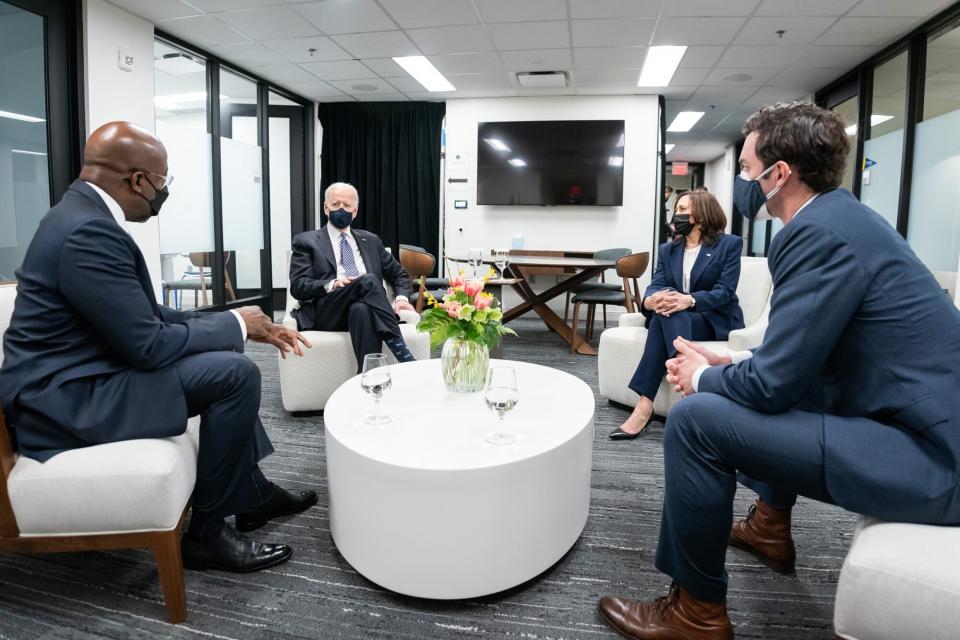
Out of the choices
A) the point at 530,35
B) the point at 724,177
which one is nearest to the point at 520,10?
the point at 530,35

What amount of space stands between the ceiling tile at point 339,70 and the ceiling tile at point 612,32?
2230 millimetres

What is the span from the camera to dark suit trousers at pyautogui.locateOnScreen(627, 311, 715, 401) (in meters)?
2.79

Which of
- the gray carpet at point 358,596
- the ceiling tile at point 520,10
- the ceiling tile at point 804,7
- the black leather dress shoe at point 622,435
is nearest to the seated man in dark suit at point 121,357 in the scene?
the gray carpet at point 358,596

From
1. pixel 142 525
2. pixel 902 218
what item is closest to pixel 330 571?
pixel 142 525

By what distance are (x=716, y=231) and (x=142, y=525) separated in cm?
281

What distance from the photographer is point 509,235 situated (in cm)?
718

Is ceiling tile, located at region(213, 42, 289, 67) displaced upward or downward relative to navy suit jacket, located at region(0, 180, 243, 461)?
upward

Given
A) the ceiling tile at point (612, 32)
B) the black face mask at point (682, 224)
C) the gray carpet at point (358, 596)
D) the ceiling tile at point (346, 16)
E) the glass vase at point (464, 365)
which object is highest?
the ceiling tile at point (346, 16)

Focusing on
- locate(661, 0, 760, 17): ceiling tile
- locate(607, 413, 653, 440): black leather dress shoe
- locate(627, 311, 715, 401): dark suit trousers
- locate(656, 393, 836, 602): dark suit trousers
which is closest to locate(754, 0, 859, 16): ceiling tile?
locate(661, 0, 760, 17): ceiling tile

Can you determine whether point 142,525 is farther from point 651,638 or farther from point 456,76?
point 456,76

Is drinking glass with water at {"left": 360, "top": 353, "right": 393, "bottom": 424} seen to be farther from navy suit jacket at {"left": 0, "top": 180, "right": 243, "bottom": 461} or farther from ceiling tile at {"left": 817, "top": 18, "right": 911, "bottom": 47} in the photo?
ceiling tile at {"left": 817, "top": 18, "right": 911, "bottom": 47}

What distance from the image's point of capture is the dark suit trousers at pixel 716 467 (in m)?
1.18

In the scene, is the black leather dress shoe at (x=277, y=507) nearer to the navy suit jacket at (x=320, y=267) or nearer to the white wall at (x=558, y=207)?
the navy suit jacket at (x=320, y=267)

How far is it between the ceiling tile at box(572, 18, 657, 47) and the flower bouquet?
11.4ft
